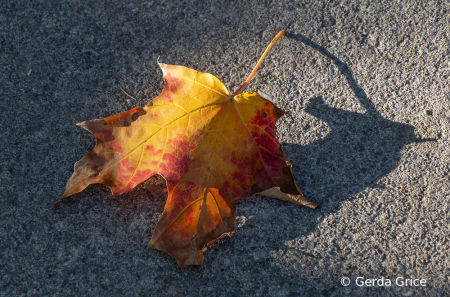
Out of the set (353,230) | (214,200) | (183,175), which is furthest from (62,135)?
(353,230)

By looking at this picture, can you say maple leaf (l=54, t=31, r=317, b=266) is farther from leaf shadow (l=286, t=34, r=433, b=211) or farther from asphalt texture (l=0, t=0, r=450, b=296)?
leaf shadow (l=286, t=34, r=433, b=211)

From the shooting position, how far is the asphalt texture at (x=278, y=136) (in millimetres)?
1398

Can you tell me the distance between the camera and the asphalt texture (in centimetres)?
140

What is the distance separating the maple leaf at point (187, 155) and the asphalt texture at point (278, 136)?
17cm

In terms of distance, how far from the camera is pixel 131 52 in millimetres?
1685

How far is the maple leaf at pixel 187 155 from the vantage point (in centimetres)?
131

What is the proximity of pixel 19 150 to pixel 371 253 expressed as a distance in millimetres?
1615

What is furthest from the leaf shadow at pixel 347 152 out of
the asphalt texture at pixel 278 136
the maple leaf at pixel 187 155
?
the maple leaf at pixel 187 155

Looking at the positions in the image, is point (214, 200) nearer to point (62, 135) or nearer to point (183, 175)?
point (183, 175)

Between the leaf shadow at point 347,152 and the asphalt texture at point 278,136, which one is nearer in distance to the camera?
the asphalt texture at point 278,136

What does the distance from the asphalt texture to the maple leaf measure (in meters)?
0.17

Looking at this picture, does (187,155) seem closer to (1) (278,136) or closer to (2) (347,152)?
(1) (278,136)

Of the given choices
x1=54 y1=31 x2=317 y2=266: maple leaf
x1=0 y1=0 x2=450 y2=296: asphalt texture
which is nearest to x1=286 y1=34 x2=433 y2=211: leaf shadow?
x1=0 y1=0 x2=450 y2=296: asphalt texture

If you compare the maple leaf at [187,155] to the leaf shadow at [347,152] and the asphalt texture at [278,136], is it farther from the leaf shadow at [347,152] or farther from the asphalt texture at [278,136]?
the leaf shadow at [347,152]
